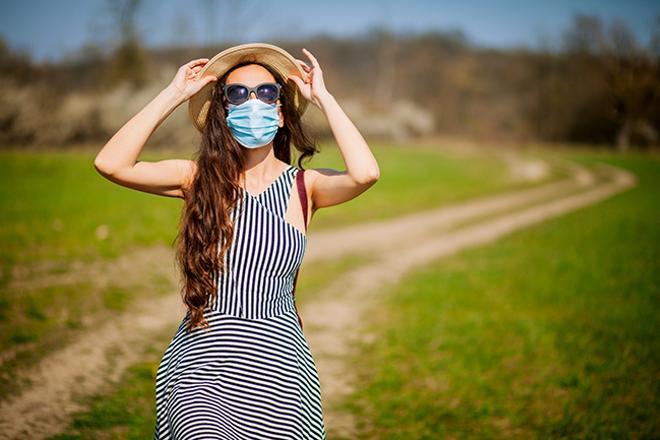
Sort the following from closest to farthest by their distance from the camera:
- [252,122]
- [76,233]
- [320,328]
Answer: [252,122]
[320,328]
[76,233]

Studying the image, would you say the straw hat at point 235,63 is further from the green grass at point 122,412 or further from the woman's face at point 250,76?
the green grass at point 122,412

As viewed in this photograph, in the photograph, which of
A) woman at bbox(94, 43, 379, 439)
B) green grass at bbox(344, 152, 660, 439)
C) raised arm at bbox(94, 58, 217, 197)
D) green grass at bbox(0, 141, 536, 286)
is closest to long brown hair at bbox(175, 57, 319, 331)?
woman at bbox(94, 43, 379, 439)

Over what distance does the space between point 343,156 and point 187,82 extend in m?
0.87

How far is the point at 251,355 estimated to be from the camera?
7.85ft

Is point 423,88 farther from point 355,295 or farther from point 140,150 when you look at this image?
point 140,150

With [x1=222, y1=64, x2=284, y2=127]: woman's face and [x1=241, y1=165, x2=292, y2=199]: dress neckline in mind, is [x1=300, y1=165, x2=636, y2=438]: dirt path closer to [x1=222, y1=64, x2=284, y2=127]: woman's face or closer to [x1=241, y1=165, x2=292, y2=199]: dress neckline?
[x1=241, y1=165, x2=292, y2=199]: dress neckline

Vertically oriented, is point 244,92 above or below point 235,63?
below

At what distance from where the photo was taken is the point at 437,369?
537cm

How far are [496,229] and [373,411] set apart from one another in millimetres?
10558

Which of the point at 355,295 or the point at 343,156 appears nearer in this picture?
the point at 343,156

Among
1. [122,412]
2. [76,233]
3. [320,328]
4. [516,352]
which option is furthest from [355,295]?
[76,233]

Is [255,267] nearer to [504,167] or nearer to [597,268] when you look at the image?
[597,268]

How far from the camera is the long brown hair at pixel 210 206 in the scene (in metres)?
2.49

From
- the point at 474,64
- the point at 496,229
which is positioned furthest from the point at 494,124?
the point at 496,229
